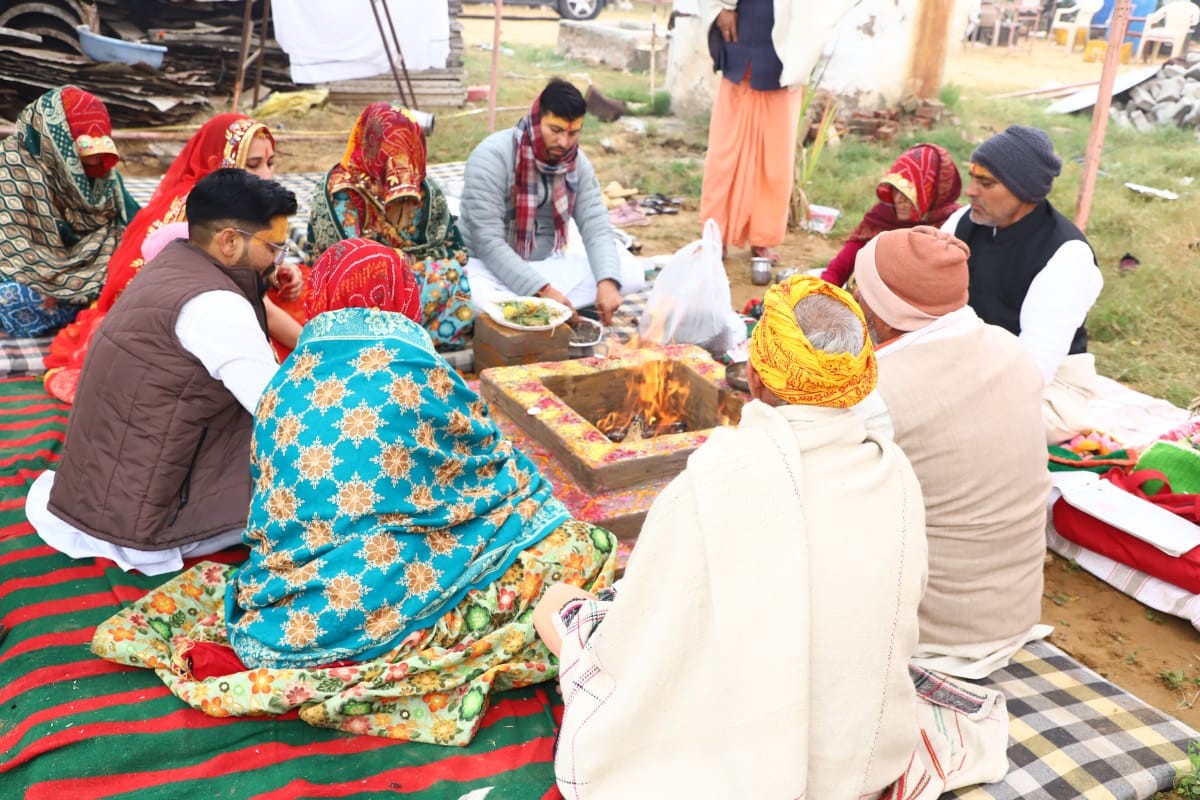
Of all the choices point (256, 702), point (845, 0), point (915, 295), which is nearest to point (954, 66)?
point (845, 0)

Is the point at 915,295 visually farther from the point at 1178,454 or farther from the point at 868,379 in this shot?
the point at 1178,454

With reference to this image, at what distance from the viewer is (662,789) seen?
1.80 metres

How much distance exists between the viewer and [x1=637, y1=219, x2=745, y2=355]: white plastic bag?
4.52m

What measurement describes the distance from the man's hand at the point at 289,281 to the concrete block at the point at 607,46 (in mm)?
12588

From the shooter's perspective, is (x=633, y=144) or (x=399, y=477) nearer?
(x=399, y=477)

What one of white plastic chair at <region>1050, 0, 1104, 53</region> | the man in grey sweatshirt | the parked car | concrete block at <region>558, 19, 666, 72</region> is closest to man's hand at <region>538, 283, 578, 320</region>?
the man in grey sweatshirt

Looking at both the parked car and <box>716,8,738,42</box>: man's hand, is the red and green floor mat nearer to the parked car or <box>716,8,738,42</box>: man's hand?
<box>716,8,738,42</box>: man's hand

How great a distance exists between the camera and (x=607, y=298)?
4785 millimetres

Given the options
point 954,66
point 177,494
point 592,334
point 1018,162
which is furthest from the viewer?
point 954,66

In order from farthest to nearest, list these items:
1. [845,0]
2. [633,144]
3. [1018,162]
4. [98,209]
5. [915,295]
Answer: [633,144], [845,0], [98,209], [1018,162], [915,295]

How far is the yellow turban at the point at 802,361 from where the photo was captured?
1747 millimetres

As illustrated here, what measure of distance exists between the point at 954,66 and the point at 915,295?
16.4m

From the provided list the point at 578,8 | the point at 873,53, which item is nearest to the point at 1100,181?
the point at 873,53

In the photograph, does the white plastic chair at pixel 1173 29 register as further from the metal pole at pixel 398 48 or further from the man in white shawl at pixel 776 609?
the man in white shawl at pixel 776 609
